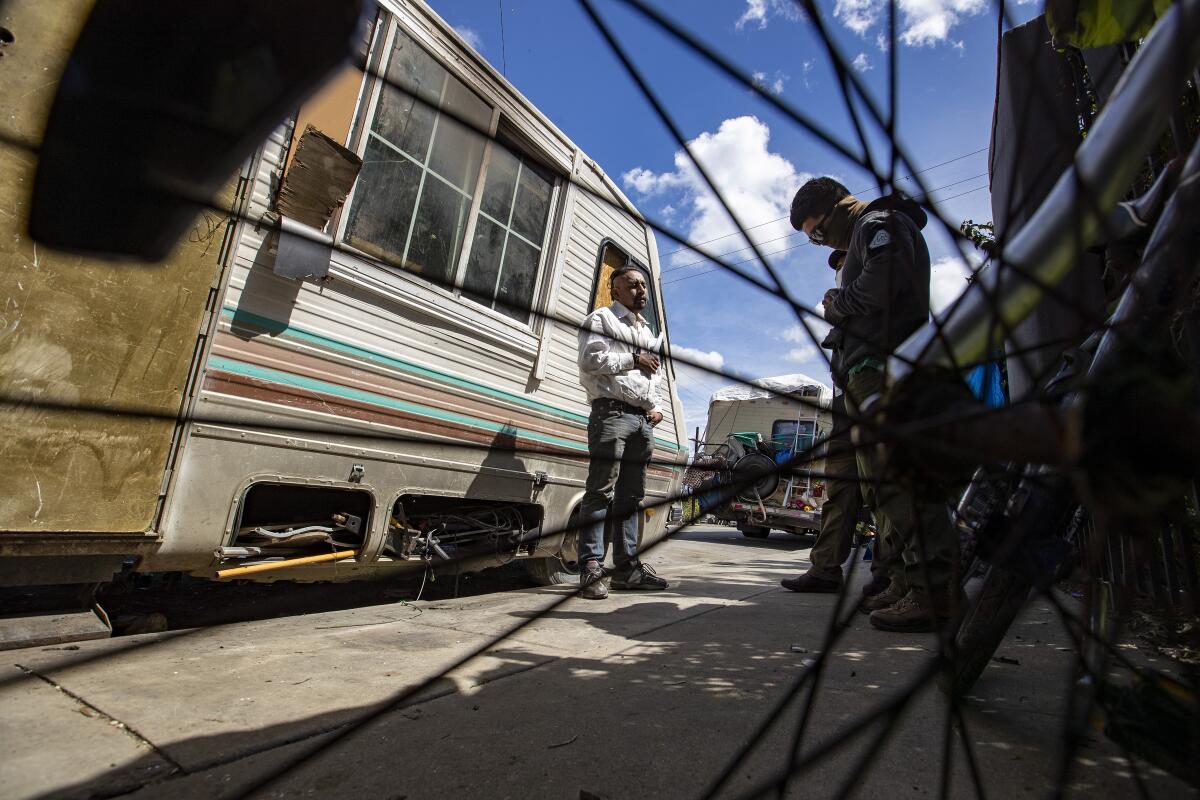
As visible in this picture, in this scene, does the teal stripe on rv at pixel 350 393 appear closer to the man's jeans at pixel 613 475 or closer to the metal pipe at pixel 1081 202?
the man's jeans at pixel 613 475

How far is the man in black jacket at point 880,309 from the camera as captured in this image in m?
2.25

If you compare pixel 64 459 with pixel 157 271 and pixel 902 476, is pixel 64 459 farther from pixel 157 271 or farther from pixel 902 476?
pixel 902 476

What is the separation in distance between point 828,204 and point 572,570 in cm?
304

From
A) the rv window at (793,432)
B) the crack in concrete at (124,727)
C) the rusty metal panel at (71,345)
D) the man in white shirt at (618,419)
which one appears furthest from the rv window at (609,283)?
the rv window at (793,432)

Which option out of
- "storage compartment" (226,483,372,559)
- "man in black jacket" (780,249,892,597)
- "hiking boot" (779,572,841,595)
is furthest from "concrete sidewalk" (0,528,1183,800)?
"hiking boot" (779,572,841,595)

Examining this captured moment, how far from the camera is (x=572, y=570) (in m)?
4.62

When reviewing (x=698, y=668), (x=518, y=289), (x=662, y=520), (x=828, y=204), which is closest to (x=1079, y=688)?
(x=698, y=668)

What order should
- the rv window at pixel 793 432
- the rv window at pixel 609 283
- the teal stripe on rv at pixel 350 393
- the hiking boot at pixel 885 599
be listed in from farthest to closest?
the rv window at pixel 793 432
the rv window at pixel 609 283
the hiking boot at pixel 885 599
the teal stripe on rv at pixel 350 393

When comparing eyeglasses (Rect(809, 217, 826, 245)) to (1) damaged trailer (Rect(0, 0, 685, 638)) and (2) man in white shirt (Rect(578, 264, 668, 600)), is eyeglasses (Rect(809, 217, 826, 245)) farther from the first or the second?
(1) damaged trailer (Rect(0, 0, 685, 638))

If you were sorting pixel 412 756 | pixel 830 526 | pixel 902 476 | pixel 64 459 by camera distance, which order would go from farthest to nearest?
pixel 830 526 < pixel 64 459 < pixel 412 756 < pixel 902 476

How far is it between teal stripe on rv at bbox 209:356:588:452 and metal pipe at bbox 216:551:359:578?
2.33 ft

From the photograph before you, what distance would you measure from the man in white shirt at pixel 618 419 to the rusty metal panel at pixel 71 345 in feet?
6.73

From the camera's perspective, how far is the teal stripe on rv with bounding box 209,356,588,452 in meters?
2.45

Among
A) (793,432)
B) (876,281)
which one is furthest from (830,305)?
(793,432)
